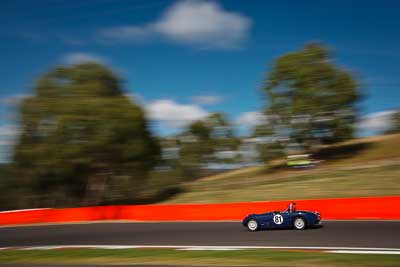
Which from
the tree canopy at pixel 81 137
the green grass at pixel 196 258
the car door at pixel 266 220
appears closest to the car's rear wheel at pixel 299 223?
the car door at pixel 266 220

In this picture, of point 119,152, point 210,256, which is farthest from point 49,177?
point 210,256

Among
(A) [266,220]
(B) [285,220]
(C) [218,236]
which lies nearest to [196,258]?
(C) [218,236]

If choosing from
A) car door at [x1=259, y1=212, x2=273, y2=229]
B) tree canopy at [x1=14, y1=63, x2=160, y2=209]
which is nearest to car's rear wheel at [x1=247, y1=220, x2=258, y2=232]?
car door at [x1=259, y1=212, x2=273, y2=229]

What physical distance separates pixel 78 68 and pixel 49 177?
923 cm

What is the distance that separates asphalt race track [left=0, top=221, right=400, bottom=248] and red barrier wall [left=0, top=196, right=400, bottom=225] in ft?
5.74

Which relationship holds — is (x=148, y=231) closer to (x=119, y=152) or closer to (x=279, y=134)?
(x=119, y=152)

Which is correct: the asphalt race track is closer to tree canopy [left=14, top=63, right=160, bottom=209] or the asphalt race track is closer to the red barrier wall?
the red barrier wall

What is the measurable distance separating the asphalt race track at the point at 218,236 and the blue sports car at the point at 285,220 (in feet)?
0.93

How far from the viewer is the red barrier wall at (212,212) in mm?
19953

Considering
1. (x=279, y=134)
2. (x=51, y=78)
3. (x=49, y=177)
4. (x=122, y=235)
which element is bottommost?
(x=122, y=235)

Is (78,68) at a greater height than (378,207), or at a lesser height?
greater

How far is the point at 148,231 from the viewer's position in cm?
1988

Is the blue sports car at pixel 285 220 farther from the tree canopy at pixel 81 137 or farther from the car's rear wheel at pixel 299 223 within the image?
the tree canopy at pixel 81 137

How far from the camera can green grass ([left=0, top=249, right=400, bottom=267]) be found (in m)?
9.71
